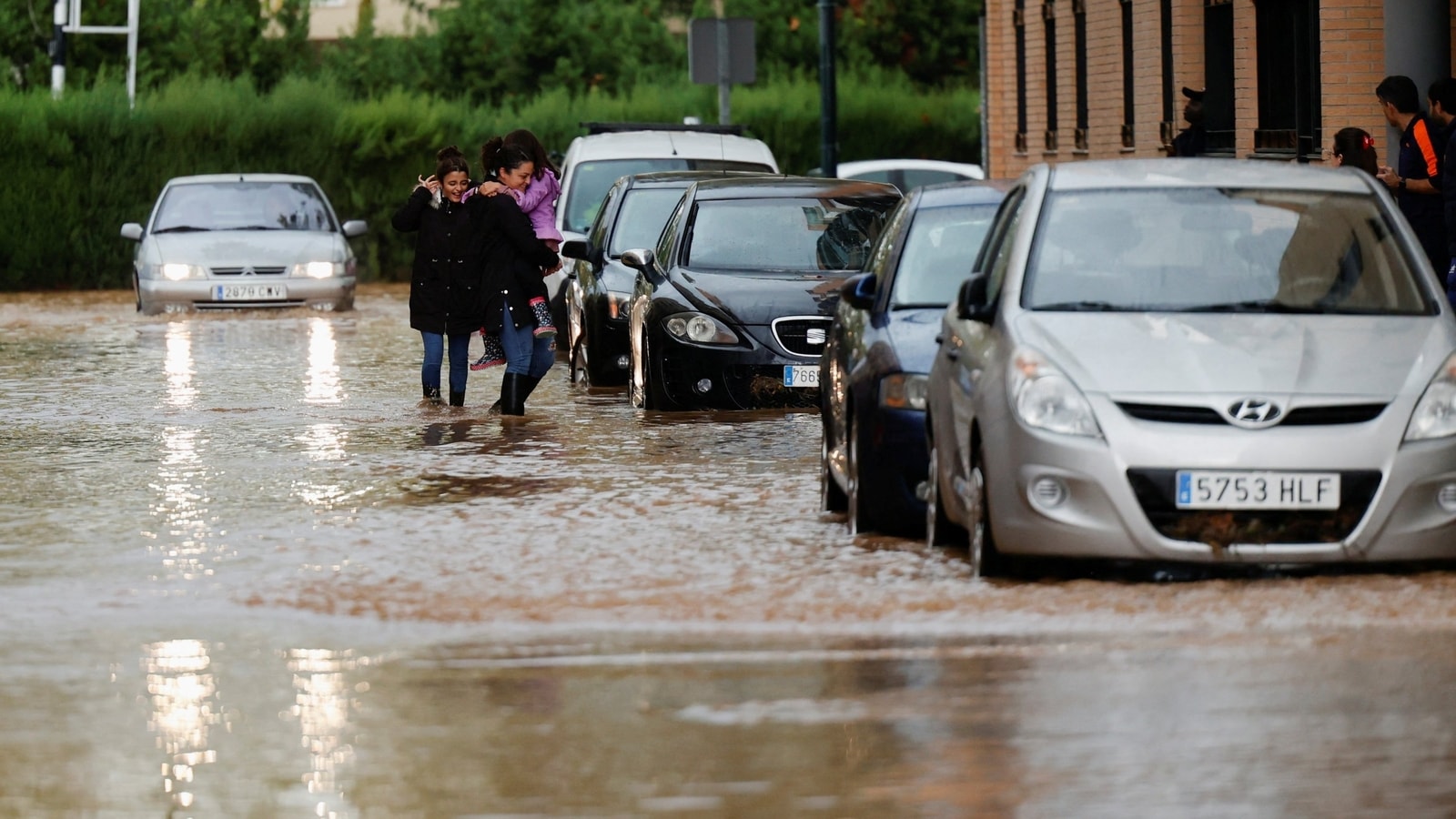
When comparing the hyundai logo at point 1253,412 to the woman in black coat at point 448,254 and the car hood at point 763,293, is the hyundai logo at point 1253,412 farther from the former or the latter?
the woman in black coat at point 448,254

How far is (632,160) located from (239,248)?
19.2ft

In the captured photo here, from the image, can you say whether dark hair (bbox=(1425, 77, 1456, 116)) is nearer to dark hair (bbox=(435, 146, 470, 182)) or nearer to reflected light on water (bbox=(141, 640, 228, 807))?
dark hair (bbox=(435, 146, 470, 182))

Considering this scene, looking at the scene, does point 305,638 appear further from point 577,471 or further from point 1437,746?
point 577,471

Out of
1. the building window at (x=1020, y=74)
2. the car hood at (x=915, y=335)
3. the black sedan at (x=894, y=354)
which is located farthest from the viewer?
the building window at (x=1020, y=74)

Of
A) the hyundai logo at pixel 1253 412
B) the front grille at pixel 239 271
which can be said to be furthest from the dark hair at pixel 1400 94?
the front grille at pixel 239 271

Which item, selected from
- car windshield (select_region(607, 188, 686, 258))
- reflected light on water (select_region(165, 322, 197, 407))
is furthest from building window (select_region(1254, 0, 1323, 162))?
reflected light on water (select_region(165, 322, 197, 407))

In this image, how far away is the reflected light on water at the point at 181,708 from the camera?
6.85 m

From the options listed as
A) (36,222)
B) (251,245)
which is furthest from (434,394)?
(36,222)

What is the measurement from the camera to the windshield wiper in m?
10.1

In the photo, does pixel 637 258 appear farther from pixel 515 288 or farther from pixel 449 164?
pixel 449 164

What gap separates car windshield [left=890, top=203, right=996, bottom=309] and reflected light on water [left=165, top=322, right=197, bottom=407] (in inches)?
281

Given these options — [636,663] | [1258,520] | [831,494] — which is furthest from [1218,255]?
[636,663]

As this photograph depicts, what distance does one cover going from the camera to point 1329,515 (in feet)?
30.8

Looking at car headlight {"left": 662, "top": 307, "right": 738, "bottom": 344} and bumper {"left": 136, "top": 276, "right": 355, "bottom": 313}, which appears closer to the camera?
car headlight {"left": 662, "top": 307, "right": 738, "bottom": 344}
